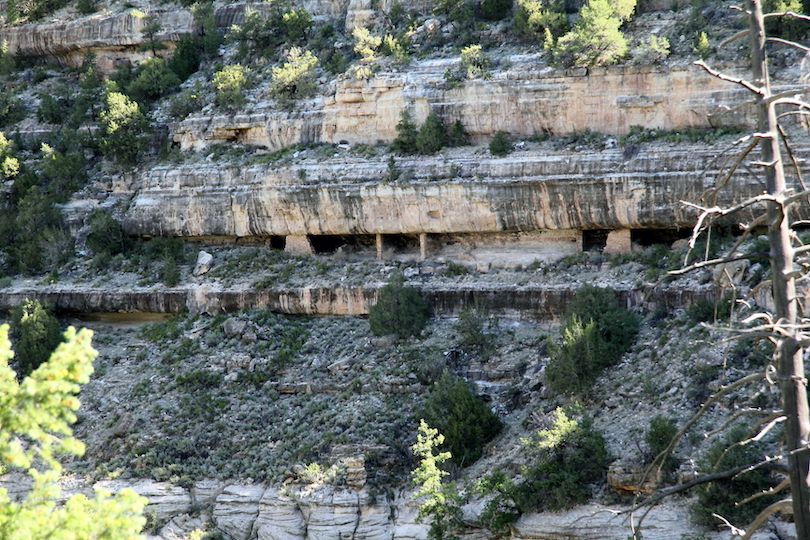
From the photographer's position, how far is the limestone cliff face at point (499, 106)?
30.1 m

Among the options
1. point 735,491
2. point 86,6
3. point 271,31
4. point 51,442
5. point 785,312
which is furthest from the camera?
point 86,6

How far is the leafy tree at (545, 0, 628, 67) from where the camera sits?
30.9m

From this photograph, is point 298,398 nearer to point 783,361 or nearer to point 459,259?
point 459,259

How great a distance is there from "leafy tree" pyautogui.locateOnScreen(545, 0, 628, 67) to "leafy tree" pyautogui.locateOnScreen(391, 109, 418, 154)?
5.73m

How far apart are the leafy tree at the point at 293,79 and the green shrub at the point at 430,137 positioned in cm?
626

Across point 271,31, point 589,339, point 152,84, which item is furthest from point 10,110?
point 589,339

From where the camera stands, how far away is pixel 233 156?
36.6 m

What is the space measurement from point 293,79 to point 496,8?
8.86 meters

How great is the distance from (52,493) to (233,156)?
28300 millimetres

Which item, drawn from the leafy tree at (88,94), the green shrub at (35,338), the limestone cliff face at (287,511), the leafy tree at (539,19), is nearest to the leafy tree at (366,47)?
the leafy tree at (539,19)

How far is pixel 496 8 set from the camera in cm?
3719

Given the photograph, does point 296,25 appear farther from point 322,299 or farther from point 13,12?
point 13,12

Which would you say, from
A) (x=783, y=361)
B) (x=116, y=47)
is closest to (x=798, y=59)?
(x=783, y=361)

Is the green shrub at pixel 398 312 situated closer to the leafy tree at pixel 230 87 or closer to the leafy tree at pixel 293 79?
the leafy tree at pixel 293 79
